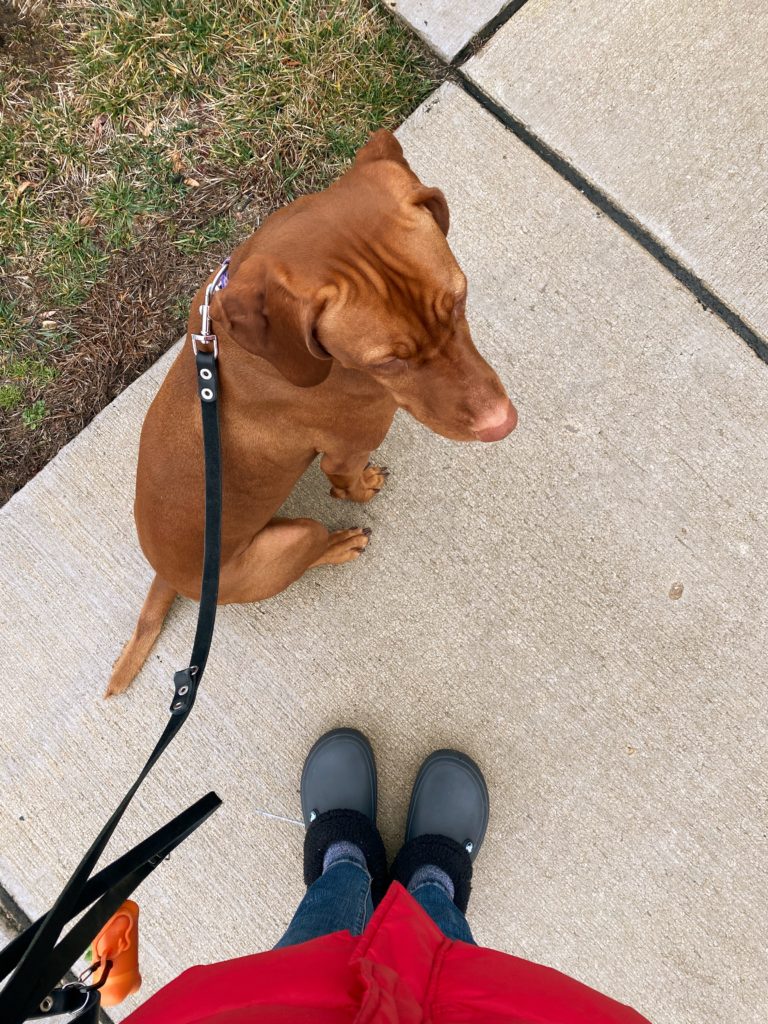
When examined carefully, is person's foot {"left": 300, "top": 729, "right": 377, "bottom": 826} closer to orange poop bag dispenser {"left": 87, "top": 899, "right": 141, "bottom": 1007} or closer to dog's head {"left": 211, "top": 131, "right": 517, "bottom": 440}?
orange poop bag dispenser {"left": 87, "top": 899, "right": 141, "bottom": 1007}

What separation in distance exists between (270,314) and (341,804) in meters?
1.98

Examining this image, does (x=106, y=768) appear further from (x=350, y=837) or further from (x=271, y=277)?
(x=271, y=277)

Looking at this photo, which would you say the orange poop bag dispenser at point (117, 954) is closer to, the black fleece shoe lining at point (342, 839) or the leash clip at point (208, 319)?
the black fleece shoe lining at point (342, 839)

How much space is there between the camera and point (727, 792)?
2809mm

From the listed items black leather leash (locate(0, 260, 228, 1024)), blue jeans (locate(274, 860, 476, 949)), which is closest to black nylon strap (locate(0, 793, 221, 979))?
black leather leash (locate(0, 260, 228, 1024))

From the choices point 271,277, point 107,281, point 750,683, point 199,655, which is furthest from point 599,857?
point 107,281

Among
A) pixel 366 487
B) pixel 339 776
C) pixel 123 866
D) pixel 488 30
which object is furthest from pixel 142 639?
pixel 488 30

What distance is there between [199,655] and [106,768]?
134 centimetres

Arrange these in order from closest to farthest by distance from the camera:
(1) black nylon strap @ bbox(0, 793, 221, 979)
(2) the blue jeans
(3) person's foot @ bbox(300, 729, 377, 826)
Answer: (1) black nylon strap @ bbox(0, 793, 221, 979)
(2) the blue jeans
(3) person's foot @ bbox(300, 729, 377, 826)

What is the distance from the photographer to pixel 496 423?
6.66 ft

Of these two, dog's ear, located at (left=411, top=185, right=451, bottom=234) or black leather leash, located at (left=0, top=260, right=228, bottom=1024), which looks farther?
dog's ear, located at (left=411, top=185, right=451, bottom=234)

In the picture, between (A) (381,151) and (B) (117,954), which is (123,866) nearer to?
(B) (117,954)

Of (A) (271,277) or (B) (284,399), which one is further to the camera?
(B) (284,399)

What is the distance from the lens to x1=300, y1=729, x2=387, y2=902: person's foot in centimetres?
276
